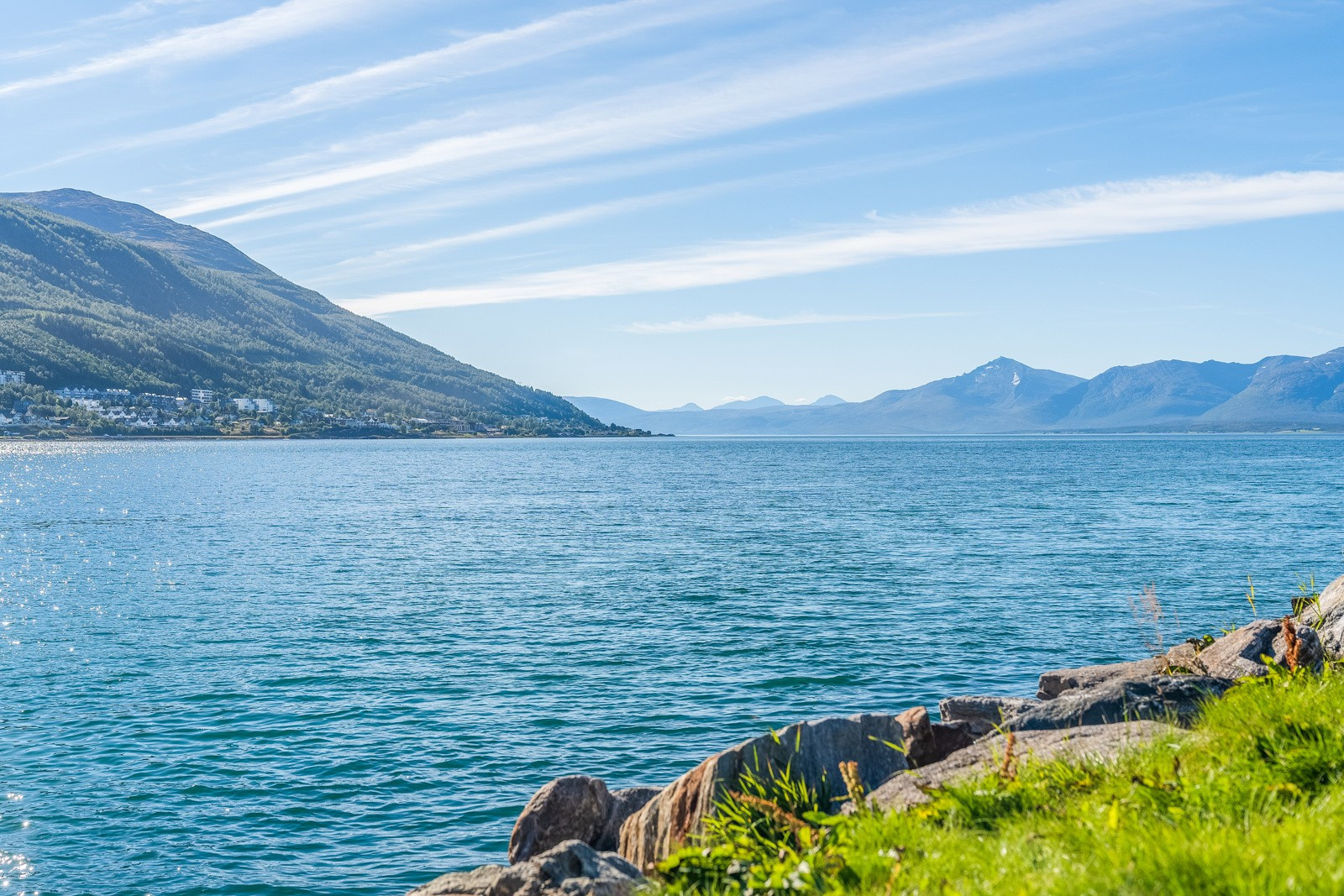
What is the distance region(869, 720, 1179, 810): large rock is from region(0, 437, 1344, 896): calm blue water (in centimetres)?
959

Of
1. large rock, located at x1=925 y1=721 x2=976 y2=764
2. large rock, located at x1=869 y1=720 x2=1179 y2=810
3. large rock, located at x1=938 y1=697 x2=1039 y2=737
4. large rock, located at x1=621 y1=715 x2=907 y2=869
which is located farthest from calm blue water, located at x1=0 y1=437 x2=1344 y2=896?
large rock, located at x1=869 y1=720 x2=1179 y2=810

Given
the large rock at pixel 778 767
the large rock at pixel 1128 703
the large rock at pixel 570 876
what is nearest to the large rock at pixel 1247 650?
the large rock at pixel 1128 703

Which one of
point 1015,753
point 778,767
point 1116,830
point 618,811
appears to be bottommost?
point 618,811

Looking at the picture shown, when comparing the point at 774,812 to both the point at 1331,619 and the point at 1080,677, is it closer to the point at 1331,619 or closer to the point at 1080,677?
the point at 1331,619

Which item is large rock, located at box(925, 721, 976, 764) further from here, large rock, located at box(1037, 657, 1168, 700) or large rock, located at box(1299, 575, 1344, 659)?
large rock, located at box(1037, 657, 1168, 700)

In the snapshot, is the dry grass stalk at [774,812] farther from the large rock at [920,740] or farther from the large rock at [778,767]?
the large rock at [920,740]

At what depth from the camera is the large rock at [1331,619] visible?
1549cm

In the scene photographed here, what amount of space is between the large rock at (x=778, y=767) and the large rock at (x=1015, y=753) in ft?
2.25

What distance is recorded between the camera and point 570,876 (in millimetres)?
9883

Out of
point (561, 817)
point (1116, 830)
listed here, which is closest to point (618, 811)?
point (561, 817)

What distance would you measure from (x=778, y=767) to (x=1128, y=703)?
499 centimetres

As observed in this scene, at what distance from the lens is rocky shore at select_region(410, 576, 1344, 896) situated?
1001 centimetres

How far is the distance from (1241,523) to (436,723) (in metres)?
66.7

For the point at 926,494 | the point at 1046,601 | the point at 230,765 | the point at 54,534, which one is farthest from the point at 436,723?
the point at 926,494
